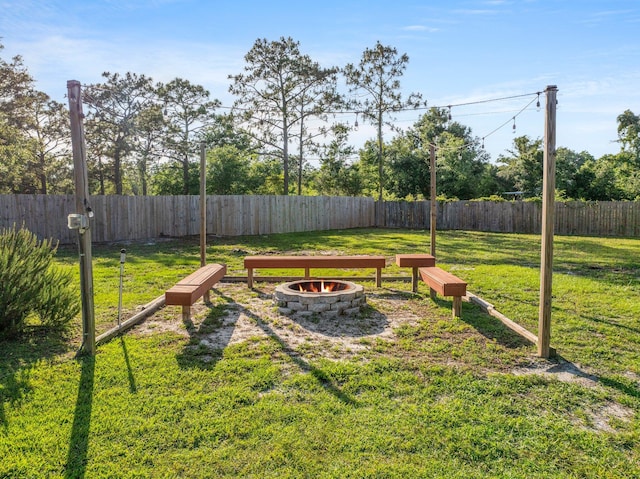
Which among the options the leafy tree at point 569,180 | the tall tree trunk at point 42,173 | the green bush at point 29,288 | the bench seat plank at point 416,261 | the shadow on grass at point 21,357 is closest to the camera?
the shadow on grass at point 21,357

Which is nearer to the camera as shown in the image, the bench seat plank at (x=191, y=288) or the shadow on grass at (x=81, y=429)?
the shadow on grass at (x=81, y=429)

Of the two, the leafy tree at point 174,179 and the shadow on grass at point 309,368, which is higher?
the leafy tree at point 174,179

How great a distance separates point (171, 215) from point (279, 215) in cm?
439

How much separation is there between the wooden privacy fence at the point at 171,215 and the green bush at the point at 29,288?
9.06m

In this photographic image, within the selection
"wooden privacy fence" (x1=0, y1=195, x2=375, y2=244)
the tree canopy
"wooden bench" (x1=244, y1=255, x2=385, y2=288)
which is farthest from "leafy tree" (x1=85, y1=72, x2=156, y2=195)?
"wooden bench" (x1=244, y1=255, x2=385, y2=288)

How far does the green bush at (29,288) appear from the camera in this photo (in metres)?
4.36

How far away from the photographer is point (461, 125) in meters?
34.5

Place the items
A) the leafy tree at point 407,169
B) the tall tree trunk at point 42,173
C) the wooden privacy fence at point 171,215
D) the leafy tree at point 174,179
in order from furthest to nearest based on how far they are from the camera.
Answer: the leafy tree at point 407,169, the leafy tree at point 174,179, the tall tree trunk at point 42,173, the wooden privacy fence at point 171,215

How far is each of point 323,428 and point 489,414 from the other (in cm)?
116

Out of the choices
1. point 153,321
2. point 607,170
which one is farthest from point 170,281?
point 607,170

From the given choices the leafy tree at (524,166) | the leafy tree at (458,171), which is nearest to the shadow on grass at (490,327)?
A: the leafy tree at (458,171)

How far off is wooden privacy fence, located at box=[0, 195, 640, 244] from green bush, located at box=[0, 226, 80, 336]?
9291 mm

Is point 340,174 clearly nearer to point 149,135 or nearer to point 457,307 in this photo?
point 149,135

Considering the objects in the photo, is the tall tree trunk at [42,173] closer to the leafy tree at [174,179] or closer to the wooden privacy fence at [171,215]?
the leafy tree at [174,179]
